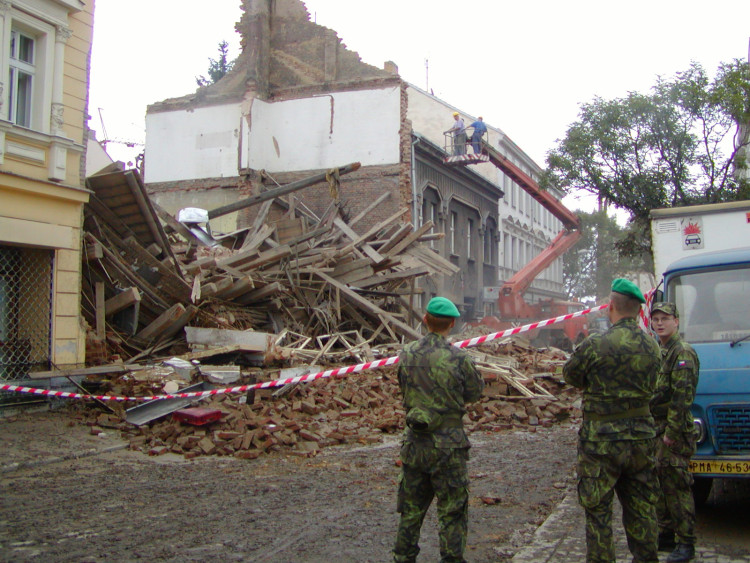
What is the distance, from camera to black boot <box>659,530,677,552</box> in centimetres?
514

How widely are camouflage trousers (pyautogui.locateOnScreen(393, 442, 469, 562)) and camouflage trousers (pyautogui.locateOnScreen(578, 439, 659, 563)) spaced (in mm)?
710

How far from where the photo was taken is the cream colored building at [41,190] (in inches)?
397

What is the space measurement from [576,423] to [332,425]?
4.14 m

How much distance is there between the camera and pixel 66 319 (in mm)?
10625

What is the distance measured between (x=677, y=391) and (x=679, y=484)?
0.64 metres

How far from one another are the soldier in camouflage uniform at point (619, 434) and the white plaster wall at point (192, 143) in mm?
21981

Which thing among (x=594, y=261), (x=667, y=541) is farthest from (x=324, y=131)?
(x=594, y=261)

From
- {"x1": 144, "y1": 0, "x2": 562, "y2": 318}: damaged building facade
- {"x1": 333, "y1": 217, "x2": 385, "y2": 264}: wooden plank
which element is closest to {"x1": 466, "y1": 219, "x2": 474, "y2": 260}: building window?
{"x1": 144, "y1": 0, "x2": 562, "y2": 318}: damaged building facade

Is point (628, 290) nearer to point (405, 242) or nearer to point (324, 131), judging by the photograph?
point (405, 242)

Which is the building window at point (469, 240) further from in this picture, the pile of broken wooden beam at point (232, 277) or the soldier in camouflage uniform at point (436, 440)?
the soldier in camouflage uniform at point (436, 440)

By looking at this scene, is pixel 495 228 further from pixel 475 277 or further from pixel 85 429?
pixel 85 429

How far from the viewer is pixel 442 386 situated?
14.0 feet

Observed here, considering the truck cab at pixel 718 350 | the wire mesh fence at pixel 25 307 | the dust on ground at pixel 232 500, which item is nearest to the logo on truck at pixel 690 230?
the truck cab at pixel 718 350

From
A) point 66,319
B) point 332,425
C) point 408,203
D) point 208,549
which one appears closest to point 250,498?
point 208,549
